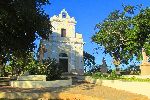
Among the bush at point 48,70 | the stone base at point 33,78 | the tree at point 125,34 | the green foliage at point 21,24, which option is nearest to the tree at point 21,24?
the green foliage at point 21,24

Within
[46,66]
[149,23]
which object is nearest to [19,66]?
[46,66]

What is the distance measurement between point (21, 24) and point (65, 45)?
93.3 feet

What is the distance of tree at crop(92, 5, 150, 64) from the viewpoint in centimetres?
3831

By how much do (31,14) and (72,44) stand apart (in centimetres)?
3027

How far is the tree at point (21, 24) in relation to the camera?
65.9 feet

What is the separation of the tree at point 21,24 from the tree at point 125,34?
16551 mm

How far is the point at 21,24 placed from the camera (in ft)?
73.4

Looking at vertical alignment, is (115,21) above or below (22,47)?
above

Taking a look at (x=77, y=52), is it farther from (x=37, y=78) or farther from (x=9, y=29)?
(x=9, y=29)

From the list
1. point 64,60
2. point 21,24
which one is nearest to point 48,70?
point 21,24

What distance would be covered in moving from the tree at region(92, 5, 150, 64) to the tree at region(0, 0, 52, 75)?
16.6 metres

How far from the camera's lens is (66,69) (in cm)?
5072

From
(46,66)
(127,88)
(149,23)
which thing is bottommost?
(127,88)

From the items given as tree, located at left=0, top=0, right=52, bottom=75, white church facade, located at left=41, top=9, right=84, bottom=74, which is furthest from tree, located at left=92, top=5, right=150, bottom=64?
tree, located at left=0, top=0, right=52, bottom=75
